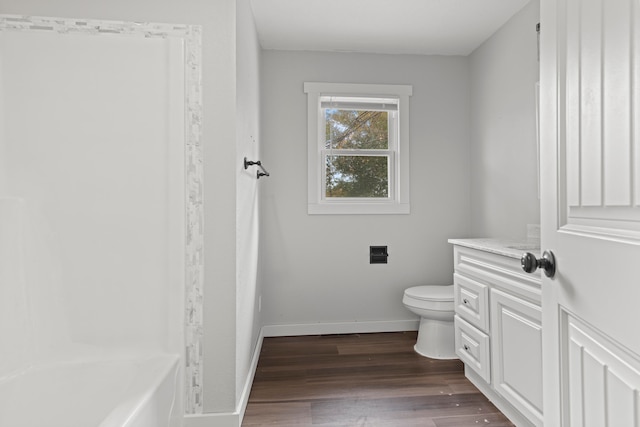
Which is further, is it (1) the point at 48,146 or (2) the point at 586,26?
(1) the point at 48,146

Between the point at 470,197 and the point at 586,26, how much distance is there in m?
2.41

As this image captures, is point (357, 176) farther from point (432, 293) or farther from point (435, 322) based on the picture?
point (435, 322)

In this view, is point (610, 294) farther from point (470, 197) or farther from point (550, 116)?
point (470, 197)

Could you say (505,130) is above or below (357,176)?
above

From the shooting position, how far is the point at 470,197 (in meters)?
3.03

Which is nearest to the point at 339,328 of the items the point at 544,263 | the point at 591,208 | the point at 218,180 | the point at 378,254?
the point at 378,254

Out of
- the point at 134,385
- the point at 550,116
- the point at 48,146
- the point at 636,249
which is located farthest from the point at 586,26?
the point at 48,146

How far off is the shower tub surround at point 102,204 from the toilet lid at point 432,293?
4.95 ft

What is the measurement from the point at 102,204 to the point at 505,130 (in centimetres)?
253

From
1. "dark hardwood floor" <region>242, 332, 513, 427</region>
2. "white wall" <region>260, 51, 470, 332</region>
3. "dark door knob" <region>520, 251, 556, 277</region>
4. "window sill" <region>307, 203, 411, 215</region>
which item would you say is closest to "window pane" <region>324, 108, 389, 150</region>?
"white wall" <region>260, 51, 470, 332</region>

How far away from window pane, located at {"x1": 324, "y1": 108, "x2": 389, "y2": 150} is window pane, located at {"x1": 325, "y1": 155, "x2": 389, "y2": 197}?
11 centimetres

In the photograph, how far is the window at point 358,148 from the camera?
2898 mm

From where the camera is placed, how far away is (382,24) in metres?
2.50

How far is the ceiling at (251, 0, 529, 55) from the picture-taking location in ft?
7.47
